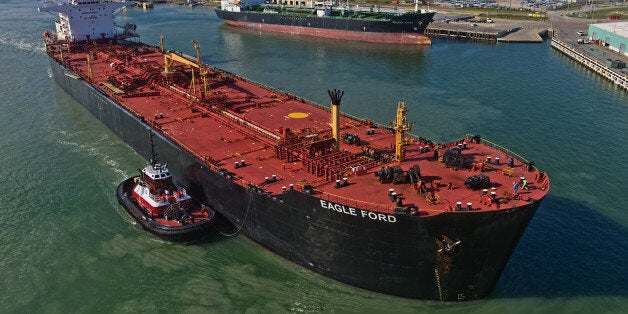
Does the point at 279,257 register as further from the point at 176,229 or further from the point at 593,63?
the point at 593,63

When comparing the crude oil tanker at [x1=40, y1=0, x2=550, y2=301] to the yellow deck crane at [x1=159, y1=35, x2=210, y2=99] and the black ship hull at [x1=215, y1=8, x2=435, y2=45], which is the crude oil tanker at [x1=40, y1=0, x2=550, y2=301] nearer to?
the yellow deck crane at [x1=159, y1=35, x2=210, y2=99]

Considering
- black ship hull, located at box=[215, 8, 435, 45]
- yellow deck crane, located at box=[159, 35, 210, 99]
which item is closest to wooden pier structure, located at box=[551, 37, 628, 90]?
black ship hull, located at box=[215, 8, 435, 45]

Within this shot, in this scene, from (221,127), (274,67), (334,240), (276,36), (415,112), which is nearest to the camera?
(334,240)

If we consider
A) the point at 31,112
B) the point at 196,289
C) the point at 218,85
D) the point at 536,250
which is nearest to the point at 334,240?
the point at 196,289

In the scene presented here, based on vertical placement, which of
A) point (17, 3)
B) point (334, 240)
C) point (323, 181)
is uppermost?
point (17, 3)

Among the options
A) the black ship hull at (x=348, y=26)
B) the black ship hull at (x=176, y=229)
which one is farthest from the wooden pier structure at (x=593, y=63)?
the black ship hull at (x=176, y=229)

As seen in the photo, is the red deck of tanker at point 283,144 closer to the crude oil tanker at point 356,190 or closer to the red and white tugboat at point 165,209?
the crude oil tanker at point 356,190

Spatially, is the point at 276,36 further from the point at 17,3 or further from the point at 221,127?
the point at 17,3

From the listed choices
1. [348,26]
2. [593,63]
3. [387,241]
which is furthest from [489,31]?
[387,241]
